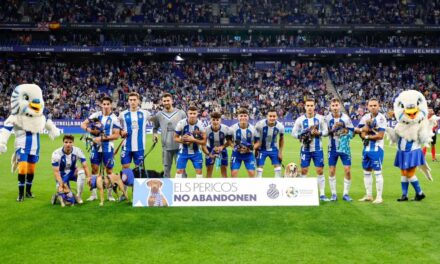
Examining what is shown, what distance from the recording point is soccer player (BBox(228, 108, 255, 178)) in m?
9.95

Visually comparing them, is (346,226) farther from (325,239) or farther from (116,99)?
(116,99)

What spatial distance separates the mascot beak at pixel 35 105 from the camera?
9922 mm

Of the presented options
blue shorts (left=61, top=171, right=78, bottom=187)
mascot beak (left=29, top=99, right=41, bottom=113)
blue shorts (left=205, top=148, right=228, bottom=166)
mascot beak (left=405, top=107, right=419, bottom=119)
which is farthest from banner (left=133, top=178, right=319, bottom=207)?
mascot beak (left=29, top=99, right=41, bottom=113)

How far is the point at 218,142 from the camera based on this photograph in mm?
10211

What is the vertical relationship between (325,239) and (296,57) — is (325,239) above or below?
below

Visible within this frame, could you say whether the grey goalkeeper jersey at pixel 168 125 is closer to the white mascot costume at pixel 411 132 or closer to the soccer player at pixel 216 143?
the soccer player at pixel 216 143

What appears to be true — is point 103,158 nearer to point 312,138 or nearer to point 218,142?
point 218,142

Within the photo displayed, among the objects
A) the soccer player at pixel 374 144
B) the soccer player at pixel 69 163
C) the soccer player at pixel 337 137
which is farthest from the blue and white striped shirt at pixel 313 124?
the soccer player at pixel 69 163

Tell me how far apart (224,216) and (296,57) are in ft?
125

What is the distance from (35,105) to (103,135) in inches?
69.0

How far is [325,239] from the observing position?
688 cm

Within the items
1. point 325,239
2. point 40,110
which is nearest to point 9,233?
point 40,110

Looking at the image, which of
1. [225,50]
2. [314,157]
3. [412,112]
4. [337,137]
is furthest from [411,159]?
[225,50]

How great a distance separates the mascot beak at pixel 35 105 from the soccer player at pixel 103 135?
1.14 meters
